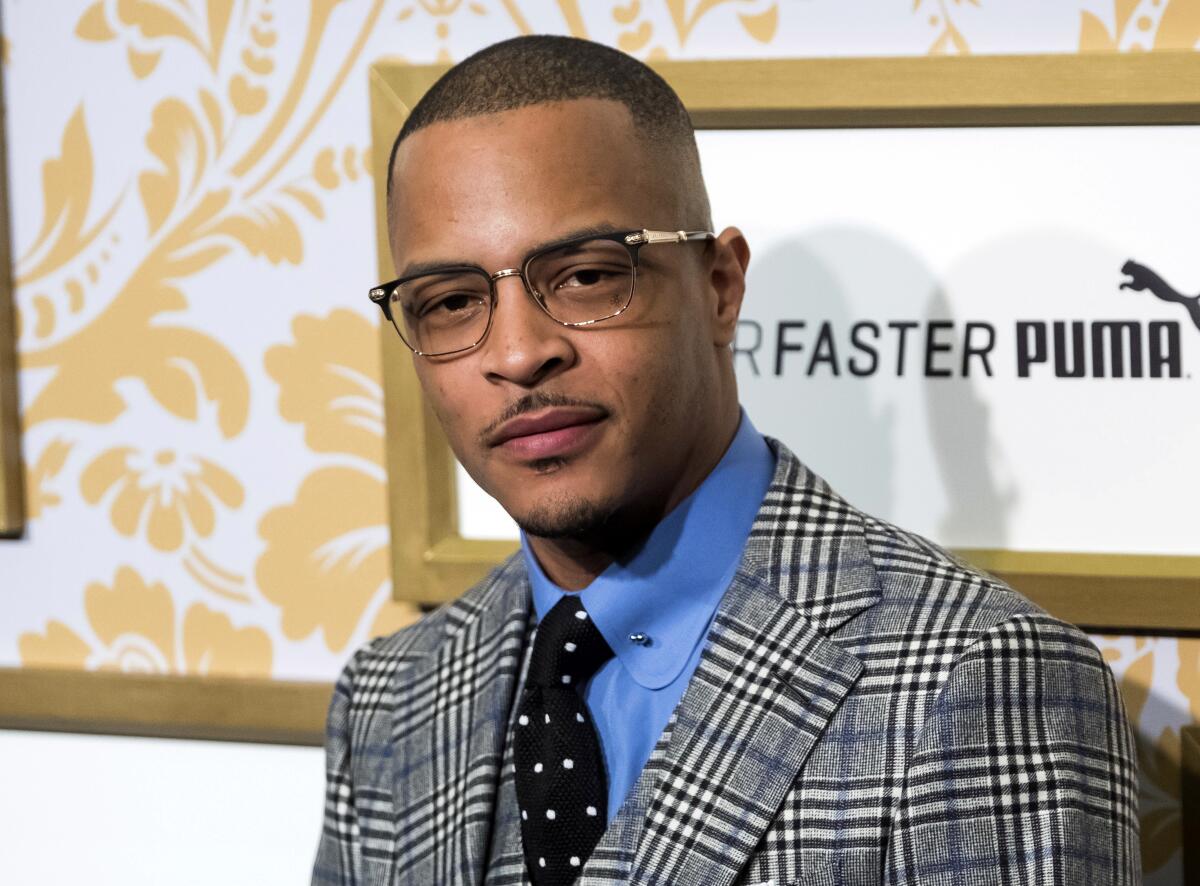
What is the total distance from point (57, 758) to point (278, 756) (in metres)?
0.21

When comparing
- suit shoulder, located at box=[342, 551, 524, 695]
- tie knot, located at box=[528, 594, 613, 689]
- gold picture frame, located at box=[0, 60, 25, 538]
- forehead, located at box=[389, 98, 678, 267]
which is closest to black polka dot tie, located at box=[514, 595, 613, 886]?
tie knot, located at box=[528, 594, 613, 689]

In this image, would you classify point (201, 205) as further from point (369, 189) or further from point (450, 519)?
point (450, 519)

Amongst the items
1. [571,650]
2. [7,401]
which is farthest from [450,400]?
[7,401]

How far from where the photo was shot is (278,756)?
112 cm

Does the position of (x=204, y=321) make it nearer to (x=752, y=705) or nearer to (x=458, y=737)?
(x=458, y=737)

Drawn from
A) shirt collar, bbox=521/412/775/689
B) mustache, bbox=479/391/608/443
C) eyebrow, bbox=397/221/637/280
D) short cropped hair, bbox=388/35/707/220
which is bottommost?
shirt collar, bbox=521/412/775/689

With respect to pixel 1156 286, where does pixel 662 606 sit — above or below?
below

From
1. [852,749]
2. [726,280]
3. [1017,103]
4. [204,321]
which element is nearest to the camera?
[852,749]

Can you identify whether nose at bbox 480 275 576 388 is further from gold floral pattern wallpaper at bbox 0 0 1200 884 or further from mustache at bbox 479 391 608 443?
gold floral pattern wallpaper at bbox 0 0 1200 884

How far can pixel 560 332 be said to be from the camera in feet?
2.37

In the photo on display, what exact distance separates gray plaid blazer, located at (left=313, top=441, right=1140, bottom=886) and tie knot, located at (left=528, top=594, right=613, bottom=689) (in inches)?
2.7

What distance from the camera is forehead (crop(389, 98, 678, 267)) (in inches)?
28.4

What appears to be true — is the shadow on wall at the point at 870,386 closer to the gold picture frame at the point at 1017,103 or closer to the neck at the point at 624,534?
the gold picture frame at the point at 1017,103

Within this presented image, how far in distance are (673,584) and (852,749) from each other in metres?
0.14
